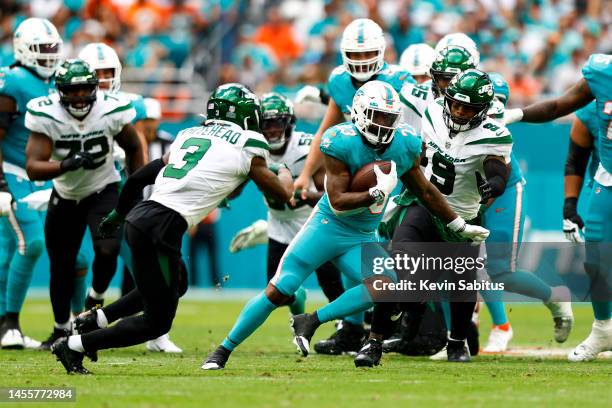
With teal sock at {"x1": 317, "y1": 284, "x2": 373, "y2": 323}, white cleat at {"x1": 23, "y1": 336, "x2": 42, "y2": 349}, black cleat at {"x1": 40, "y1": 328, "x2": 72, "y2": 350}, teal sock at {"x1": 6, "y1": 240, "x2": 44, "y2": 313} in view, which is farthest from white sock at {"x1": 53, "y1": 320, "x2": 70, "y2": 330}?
teal sock at {"x1": 317, "y1": 284, "x2": 373, "y2": 323}

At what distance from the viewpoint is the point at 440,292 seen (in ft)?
25.5

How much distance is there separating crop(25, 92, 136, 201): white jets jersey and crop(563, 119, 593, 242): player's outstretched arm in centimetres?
317

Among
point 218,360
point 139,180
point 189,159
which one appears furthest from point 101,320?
point 189,159

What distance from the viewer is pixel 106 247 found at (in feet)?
26.8

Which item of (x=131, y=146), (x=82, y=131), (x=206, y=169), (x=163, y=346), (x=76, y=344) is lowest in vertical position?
(x=163, y=346)

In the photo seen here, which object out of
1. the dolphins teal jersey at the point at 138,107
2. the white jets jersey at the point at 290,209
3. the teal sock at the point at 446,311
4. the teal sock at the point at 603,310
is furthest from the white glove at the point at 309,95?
the teal sock at the point at 603,310

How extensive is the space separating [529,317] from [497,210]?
419 cm

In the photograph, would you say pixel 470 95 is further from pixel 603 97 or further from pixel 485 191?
pixel 603 97

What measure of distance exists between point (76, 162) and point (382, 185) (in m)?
2.37

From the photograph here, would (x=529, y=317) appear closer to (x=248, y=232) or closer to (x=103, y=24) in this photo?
(x=248, y=232)

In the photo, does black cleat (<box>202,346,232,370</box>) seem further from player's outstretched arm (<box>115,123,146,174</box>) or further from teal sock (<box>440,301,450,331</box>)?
player's outstretched arm (<box>115,123,146,174</box>)

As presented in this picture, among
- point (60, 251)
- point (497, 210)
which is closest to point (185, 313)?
point (60, 251)

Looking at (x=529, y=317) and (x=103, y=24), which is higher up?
(x=103, y=24)

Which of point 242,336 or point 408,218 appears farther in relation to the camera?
point 408,218
